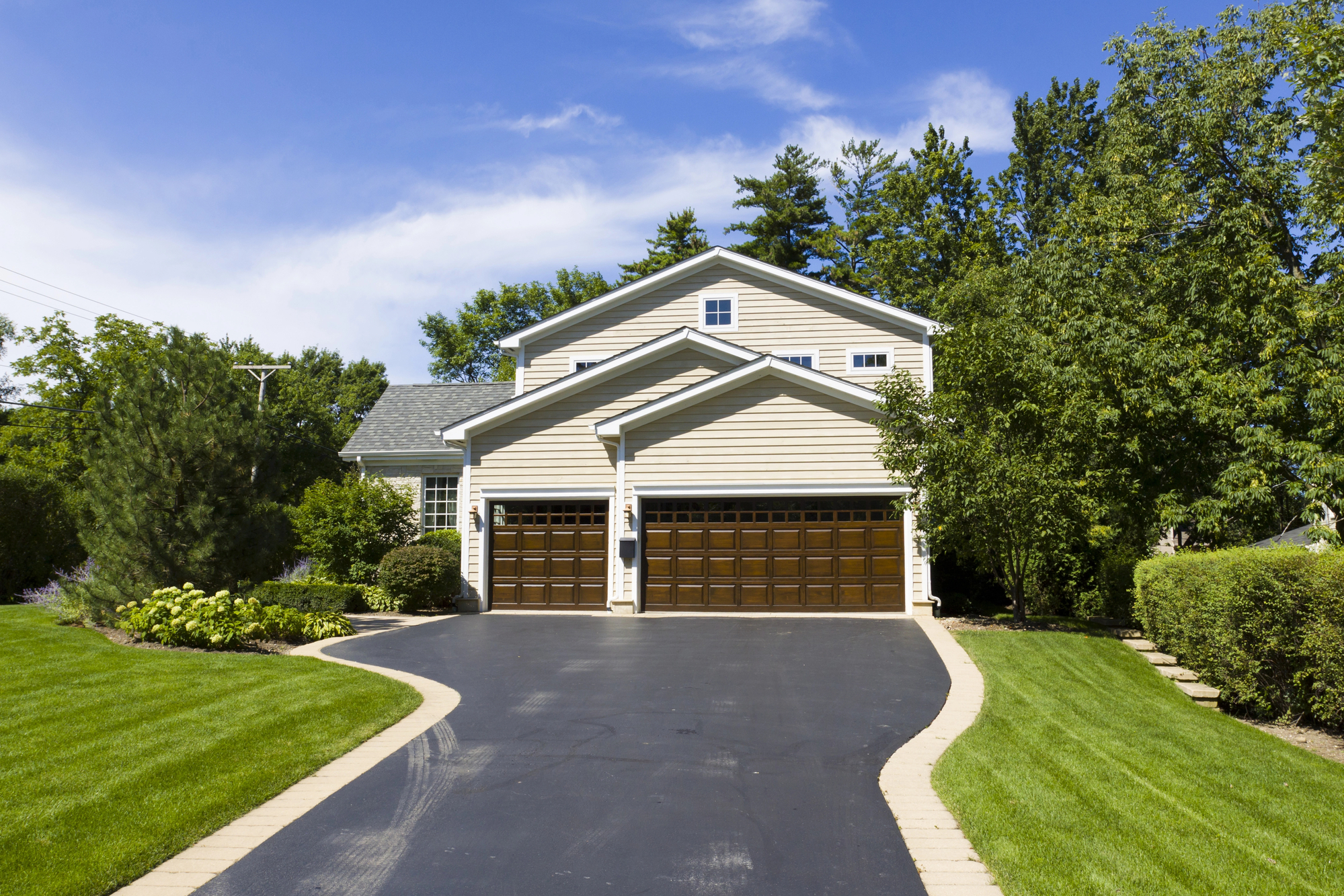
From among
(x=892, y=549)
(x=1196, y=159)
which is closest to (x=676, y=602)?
(x=892, y=549)

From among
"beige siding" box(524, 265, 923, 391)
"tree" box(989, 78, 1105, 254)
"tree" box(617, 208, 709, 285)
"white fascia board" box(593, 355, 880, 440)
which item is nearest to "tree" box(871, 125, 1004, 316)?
"tree" box(989, 78, 1105, 254)

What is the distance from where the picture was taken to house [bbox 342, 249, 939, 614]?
17.2 meters

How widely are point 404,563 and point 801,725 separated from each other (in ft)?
38.0

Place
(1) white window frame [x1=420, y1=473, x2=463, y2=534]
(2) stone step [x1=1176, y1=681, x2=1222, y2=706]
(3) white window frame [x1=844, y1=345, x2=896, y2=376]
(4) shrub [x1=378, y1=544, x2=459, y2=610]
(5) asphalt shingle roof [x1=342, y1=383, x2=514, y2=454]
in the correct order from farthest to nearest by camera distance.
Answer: (5) asphalt shingle roof [x1=342, y1=383, x2=514, y2=454]
(1) white window frame [x1=420, y1=473, x2=463, y2=534]
(3) white window frame [x1=844, y1=345, x2=896, y2=376]
(4) shrub [x1=378, y1=544, x2=459, y2=610]
(2) stone step [x1=1176, y1=681, x2=1222, y2=706]

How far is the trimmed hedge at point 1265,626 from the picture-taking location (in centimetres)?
781

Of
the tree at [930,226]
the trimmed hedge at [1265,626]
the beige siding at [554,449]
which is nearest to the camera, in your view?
the trimmed hedge at [1265,626]

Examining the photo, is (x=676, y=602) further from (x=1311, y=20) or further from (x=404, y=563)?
(x=1311, y=20)

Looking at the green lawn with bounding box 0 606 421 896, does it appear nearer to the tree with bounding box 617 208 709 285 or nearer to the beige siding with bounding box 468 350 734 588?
the beige siding with bounding box 468 350 734 588

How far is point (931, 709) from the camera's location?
8.91 meters

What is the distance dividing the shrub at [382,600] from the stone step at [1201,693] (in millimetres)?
13613

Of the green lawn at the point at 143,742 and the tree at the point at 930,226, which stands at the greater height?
Answer: the tree at the point at 930,226

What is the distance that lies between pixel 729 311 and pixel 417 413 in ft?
32.8

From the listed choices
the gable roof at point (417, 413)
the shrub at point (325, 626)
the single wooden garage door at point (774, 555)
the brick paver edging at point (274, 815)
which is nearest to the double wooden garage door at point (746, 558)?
the single wooden garage door at point (774, 555)

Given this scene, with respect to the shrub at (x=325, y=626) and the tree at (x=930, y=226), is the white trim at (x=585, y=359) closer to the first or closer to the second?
the shrub at (x=325, y=626)
